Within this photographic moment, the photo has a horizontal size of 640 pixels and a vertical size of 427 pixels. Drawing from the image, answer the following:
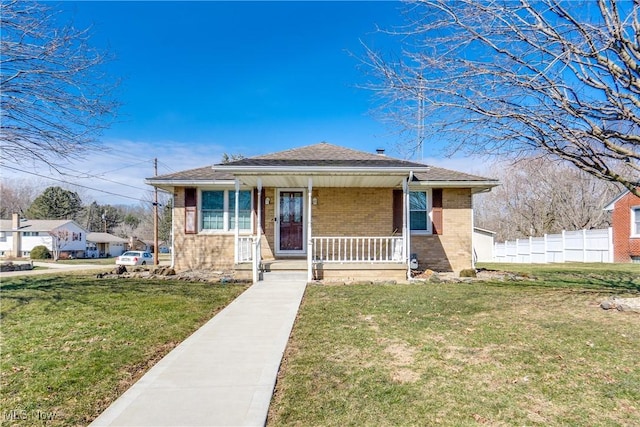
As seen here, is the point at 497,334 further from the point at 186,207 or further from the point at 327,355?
the point at 186,207

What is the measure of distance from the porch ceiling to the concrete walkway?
15.8 feet

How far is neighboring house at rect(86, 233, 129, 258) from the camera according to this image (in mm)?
51250

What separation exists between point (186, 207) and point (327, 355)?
31.0 ft

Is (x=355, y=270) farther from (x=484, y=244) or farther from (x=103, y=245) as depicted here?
(x=103, y=245)

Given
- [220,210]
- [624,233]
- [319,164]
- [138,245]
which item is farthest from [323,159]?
[138,245]

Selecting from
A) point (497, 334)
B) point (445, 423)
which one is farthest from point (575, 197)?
point (445, 423)

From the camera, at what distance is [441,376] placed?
3986mm

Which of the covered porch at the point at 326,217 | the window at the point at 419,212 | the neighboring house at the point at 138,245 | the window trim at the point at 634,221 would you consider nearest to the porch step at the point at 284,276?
the covered porch at the point at 326,217

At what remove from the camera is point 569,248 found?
901 inches

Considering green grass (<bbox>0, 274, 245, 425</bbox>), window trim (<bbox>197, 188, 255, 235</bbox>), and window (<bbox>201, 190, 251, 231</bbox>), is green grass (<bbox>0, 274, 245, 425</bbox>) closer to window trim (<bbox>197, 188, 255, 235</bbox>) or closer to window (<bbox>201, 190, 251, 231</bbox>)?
window trim (<bbox>197, 188, 255, 235</bbox>)

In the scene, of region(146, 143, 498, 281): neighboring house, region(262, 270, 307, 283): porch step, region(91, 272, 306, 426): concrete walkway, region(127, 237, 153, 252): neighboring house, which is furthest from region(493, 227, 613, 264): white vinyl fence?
region(127, 237, 153, 252): neighboring house

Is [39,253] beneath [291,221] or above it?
beneath

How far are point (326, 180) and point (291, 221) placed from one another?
2.14 meters

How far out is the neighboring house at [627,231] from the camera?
20.6 metres
